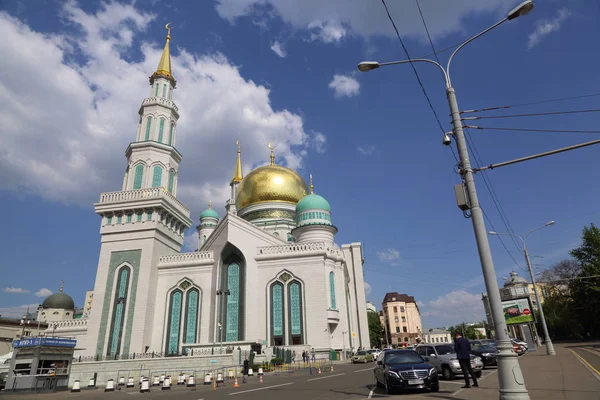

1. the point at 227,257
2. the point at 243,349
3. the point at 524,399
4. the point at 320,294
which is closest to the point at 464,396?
the point at 524,399

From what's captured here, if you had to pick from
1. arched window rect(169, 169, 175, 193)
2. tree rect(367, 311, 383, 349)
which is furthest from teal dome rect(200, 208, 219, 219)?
tree rect(367, 311, 383, 349)

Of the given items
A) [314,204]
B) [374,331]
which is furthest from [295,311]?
[374,331]

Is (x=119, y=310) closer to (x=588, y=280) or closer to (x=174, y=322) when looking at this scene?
(x=174, y=322)

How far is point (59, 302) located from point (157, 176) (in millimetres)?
49358

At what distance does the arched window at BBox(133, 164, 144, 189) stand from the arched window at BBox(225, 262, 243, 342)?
11.4 m

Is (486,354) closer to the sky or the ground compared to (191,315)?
closer to the ground

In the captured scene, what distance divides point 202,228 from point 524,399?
1862 inches

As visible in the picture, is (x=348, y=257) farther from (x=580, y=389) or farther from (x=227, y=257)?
(x=580, y=389)

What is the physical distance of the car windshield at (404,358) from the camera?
11.3 meters

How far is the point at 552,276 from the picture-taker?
174 feet

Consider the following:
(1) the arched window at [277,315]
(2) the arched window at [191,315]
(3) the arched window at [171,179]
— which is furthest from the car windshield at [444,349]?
(3) the arched window at [171,179]

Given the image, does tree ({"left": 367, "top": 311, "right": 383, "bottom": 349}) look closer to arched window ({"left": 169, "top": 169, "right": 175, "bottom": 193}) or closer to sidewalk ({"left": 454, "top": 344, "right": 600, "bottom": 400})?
arched window ({"left": 169, "top": 169, "right": 175, "bottom": 193})

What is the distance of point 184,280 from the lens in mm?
34062

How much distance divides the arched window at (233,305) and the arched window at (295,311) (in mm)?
4310
